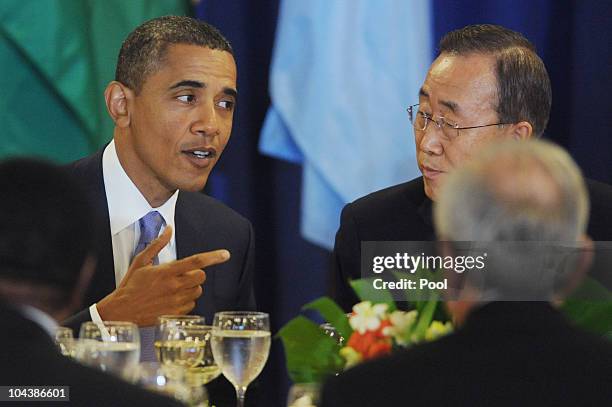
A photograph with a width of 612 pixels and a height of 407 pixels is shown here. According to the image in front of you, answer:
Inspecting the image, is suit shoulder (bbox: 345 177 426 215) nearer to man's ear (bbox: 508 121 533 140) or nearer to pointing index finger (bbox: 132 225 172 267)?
man's ear (bbox: 508 121 533 140)

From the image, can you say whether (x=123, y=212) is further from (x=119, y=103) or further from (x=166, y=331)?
(x=166, y=331)

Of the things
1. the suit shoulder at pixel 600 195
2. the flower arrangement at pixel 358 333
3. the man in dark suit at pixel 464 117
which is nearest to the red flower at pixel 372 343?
the flower arrangement at pixel 358 333

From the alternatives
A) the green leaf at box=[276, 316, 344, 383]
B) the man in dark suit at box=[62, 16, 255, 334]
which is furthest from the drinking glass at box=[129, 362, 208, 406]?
the man in dark suit at box=[62, 16, 255, 334]

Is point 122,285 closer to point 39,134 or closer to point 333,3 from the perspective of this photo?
point 39,134

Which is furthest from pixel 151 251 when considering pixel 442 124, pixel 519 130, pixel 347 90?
pixel 347 90

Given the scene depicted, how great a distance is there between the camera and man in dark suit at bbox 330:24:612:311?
258 centimetres

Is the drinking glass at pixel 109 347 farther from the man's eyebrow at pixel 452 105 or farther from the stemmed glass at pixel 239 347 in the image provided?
the man's eyebrow at pixel 452 105

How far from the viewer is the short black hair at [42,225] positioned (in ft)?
3.79

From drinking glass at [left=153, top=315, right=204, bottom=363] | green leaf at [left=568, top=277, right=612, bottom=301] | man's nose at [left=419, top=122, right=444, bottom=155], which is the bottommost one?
drinking glass at [left=153, top=315, right=204, bottom=363]

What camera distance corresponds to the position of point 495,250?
48.6 inches

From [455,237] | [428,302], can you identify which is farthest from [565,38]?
[455,237]

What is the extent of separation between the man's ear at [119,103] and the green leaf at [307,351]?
1.35m

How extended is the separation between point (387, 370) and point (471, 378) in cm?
10

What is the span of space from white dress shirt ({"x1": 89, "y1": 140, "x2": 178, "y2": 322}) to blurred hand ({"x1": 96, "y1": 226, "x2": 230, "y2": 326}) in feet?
1.44
